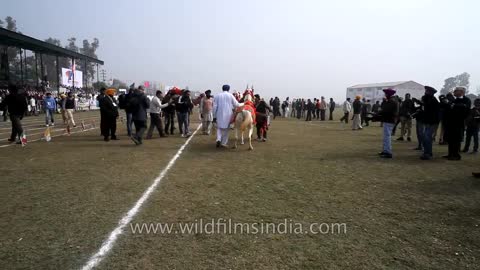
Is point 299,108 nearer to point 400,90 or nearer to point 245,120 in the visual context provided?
point 245,120

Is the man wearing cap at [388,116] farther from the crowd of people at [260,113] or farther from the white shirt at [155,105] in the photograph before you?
the white shirt at [155,105]

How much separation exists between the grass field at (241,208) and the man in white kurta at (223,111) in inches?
59.2

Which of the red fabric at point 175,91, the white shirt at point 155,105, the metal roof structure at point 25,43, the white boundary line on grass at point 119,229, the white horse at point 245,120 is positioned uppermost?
the metal roof structure at point 25,43

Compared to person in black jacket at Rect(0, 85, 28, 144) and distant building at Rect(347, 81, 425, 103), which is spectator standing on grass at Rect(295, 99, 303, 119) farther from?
distant building at Rect(347, 81, 425, 103)

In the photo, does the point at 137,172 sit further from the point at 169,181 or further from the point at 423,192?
the point at 423,192

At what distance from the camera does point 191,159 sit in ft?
28.5

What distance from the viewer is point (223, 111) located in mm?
10758

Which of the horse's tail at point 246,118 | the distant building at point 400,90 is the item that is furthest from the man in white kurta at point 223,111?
the distant building at point 400,90

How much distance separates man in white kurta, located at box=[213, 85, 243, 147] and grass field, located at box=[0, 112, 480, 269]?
150 cm

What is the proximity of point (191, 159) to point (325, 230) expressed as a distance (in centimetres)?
501

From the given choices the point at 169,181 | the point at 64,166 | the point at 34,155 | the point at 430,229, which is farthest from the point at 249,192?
the point at 34,155

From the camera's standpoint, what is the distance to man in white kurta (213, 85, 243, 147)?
10.7 metres

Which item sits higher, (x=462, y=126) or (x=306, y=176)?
(x=462, y=126)

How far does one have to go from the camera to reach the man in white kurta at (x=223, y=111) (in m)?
10.7
